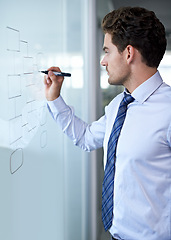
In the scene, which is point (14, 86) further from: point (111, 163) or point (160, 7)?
point (160, 7)

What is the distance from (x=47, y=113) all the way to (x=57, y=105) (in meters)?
0.14

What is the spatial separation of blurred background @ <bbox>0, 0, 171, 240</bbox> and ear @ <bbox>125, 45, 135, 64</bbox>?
1.11ft

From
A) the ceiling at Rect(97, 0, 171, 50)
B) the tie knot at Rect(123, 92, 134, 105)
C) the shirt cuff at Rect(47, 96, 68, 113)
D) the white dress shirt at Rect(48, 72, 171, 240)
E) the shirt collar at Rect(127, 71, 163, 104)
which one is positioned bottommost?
the white dress shirt at Rect(48, 72, 171, 240)

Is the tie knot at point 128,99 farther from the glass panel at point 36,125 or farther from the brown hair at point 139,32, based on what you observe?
the glass panel at point 36,125

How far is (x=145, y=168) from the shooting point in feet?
4.13

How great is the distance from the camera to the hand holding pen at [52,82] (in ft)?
4.56

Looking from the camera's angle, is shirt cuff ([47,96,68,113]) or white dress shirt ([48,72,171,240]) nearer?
white dress shirt ([48,72,171,240])

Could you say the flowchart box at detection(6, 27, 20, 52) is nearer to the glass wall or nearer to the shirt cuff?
the glass wall

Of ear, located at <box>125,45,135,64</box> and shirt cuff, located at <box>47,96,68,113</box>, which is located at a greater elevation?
ear, located at <box>125,45,135,64</box>

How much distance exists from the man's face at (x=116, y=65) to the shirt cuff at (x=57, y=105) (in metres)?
0.24

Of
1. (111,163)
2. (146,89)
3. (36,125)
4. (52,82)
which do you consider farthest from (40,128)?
(146,89)

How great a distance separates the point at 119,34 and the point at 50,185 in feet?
2.44

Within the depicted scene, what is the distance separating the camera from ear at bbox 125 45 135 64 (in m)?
1.31

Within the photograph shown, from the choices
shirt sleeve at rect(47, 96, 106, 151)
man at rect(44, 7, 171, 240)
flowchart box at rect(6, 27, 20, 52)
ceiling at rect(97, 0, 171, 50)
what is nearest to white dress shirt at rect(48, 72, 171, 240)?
man at rect(44, 7, 171, 240)
